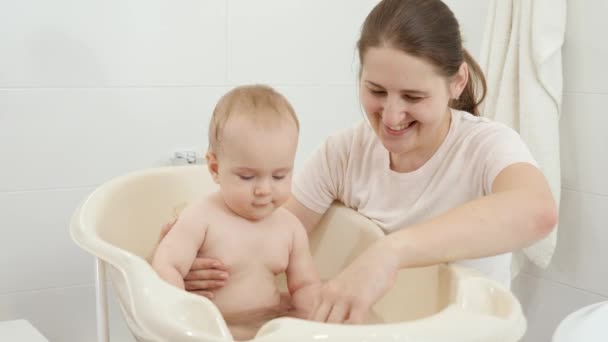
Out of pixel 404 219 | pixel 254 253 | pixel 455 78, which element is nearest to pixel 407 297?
pixel 404 219

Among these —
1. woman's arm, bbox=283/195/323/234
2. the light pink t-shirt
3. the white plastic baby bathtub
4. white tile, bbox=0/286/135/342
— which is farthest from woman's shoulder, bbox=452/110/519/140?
white tile, bbox=0/286/135/342

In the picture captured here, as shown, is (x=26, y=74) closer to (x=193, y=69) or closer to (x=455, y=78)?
(x=193, y=69)

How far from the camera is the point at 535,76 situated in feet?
6.59

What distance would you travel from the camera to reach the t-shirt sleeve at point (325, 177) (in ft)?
4.65

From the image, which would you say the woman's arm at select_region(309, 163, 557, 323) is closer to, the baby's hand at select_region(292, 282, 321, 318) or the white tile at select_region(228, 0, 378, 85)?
the baby's hand at select_region(292, 282, 321, 318)

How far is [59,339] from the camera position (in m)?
1.93

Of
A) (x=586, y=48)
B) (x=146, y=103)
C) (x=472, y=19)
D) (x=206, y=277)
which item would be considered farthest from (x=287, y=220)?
(x=472, y=19)

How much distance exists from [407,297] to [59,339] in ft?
3.65

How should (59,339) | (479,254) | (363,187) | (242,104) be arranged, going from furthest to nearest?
(59,339)
(363,187)
(242,104)
(479,254)

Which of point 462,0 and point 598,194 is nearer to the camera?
point 598,194

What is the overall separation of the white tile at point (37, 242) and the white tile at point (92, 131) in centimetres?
4

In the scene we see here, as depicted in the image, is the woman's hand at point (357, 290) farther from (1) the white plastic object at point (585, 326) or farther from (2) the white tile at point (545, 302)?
(2) the white tile at point (545, 302)

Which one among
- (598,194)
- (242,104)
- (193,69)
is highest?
(242,104)

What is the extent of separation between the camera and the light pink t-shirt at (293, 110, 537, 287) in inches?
47.2
